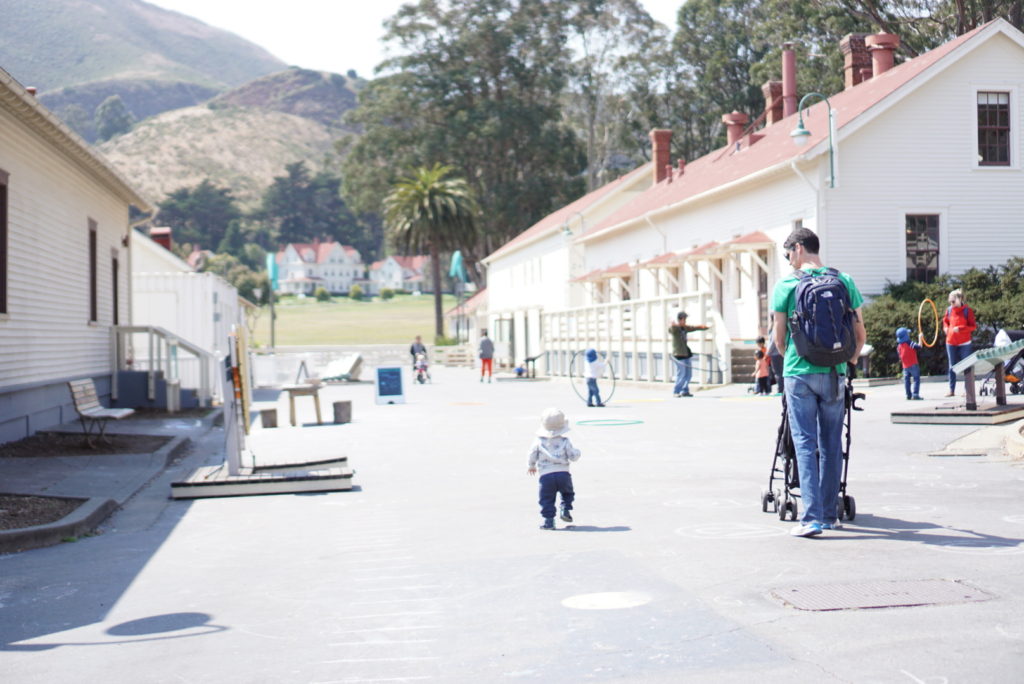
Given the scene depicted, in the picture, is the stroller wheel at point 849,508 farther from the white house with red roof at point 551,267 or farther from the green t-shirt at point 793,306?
the white house with red roof at point 551,267

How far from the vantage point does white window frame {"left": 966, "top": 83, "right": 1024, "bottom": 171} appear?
28.6 metres

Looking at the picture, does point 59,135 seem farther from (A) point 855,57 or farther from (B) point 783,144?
(A) point 855,57

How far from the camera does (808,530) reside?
7.46m

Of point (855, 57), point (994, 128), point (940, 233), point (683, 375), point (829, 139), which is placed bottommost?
point (683, 375)

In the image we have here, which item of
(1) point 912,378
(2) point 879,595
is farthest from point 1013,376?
(2) point 879,595

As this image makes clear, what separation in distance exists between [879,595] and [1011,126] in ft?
85.1

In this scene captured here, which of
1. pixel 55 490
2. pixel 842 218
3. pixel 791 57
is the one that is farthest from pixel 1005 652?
pixel 791 57

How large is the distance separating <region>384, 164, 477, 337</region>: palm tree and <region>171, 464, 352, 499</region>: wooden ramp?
57.6 metres

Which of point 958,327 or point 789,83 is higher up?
point 789,83

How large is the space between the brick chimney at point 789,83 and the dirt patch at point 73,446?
86.9ft

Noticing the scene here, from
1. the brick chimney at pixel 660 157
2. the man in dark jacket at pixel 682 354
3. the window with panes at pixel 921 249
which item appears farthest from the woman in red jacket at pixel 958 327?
the brick chimney at pixel 660 157

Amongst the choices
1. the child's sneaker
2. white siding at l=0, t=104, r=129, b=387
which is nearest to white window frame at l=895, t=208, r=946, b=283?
white siding at l=0, t=104, r=129, b=387

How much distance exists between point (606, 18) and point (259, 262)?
4070 inches

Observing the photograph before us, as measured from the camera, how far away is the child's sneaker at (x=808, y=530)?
7.44m
